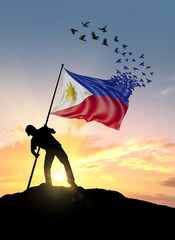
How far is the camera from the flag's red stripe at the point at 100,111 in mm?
12859

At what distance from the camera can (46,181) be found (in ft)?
34.9

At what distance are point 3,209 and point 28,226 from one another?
148cm

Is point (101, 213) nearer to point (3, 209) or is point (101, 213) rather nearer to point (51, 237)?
point (51, 237)

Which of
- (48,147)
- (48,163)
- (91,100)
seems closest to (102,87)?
(91,100)

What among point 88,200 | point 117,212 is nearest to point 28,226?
point 88,200

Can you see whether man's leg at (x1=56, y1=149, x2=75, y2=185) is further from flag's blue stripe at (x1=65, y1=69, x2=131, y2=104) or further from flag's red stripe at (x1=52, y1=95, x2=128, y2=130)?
flag's blue stripe at (x1=65, y1=69, x2=131, y2=104)

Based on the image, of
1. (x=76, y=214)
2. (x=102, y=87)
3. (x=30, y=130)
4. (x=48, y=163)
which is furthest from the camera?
(x=102, y=87)

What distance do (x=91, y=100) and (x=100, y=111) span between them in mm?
732

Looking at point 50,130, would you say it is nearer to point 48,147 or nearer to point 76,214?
point 48,147

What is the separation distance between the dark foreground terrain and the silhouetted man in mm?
654

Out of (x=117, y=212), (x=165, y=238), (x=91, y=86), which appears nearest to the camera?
(x=165, y=238)

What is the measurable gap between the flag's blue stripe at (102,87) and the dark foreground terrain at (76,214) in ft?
16.8

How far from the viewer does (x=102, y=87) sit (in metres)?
14.2

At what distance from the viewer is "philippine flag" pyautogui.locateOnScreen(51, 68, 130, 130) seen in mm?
12930
